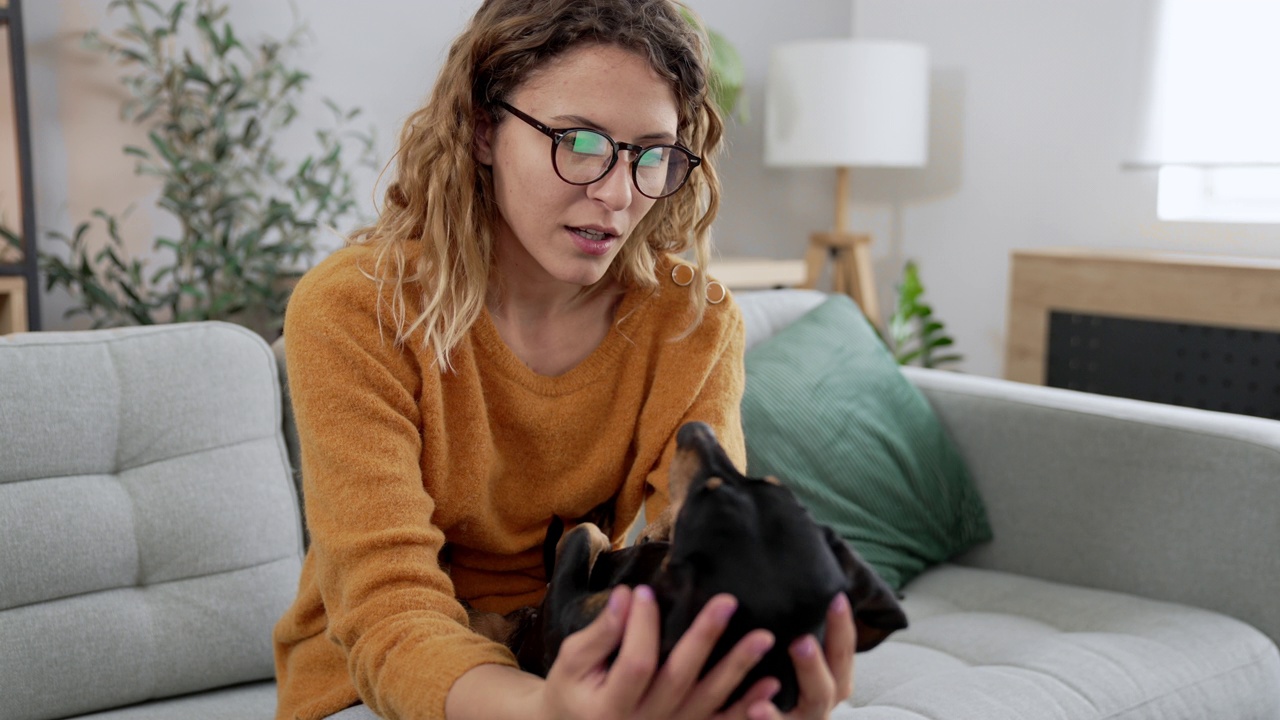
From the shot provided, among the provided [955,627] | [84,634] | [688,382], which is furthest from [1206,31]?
[84,634]

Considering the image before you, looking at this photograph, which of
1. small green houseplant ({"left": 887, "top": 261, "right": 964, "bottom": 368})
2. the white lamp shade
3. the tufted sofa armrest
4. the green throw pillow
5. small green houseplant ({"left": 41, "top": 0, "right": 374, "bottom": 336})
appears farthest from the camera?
small green houseplant ({"left": 887, "top": 261, "right": 964, "bottom": 368})

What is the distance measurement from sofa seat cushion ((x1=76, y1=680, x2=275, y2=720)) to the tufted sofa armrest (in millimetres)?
1174

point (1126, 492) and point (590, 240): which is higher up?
point (590, 240)

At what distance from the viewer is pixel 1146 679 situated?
1443 mm

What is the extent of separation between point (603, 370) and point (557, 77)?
321 mm

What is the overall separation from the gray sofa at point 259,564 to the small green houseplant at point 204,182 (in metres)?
1.18

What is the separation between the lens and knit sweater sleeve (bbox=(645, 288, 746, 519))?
1199mm

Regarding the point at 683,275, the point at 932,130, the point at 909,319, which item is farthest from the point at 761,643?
the point at 932,130

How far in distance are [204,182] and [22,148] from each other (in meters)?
Result: 0.42

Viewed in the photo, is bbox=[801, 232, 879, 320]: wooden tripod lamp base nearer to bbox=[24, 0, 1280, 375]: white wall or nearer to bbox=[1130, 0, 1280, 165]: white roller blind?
bbox=[24, 0, 1280, 375]: white wall

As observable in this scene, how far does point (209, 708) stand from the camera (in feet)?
4.37

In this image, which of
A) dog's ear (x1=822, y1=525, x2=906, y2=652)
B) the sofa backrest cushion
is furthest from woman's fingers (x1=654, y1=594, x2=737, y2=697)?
the sofa backrest cushion

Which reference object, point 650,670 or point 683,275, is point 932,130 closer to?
point 683,275

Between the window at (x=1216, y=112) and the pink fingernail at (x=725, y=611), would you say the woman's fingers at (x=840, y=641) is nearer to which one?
the pink fingernail at (x=725, y=611)
